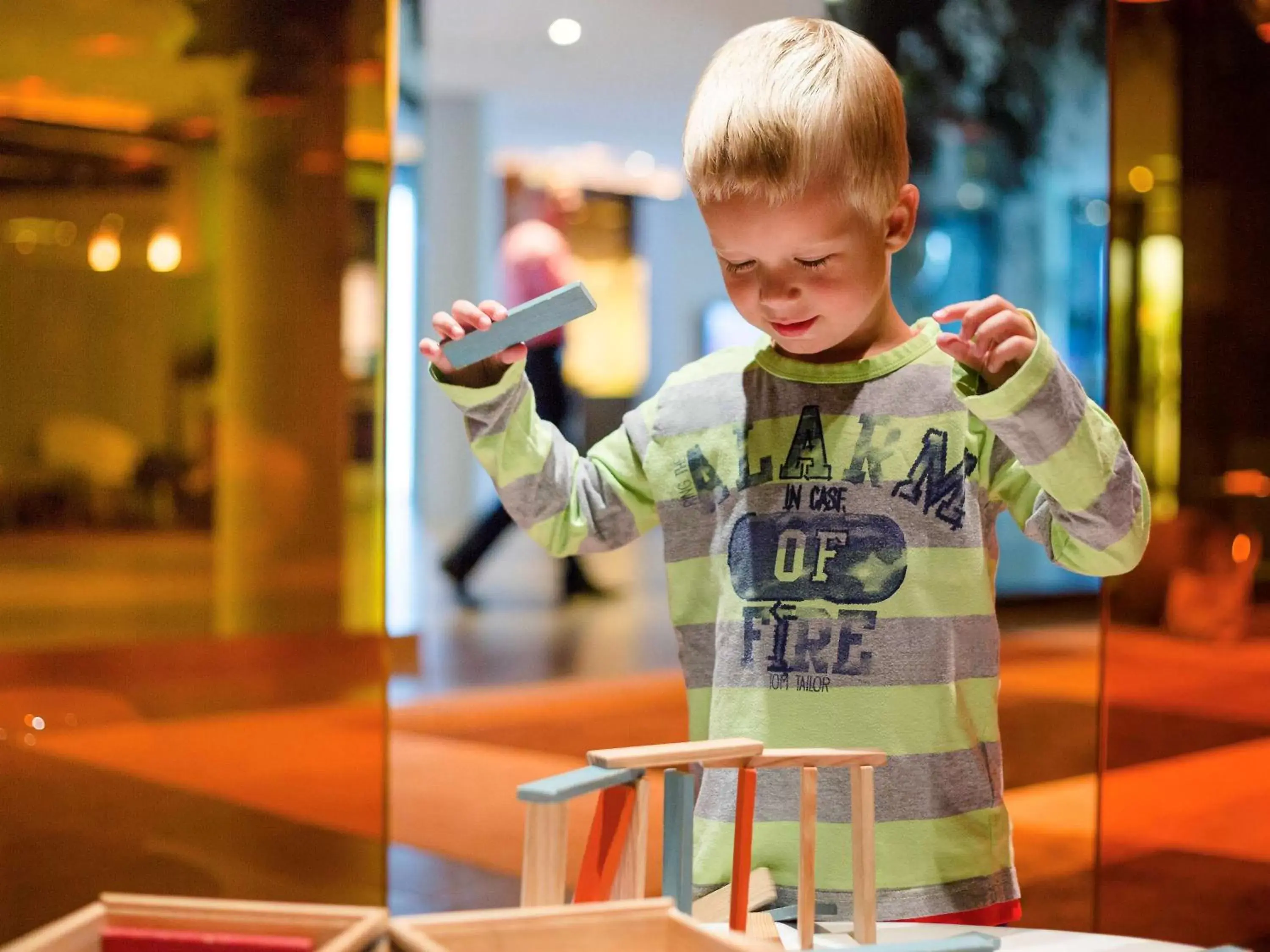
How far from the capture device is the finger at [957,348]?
0.82 m

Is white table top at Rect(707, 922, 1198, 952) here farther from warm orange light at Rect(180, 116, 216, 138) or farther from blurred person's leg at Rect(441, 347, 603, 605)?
blurred person's leg at Rect(441, 347, 603, 605)

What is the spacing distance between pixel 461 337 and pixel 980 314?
357 mm

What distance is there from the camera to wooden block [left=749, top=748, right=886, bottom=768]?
0.80m

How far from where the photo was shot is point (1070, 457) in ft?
2.73

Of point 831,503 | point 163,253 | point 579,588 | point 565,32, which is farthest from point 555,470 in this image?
point 565,32

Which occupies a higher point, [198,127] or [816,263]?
[198,127]

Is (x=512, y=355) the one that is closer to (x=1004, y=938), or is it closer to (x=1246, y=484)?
(x=1004, y=938)

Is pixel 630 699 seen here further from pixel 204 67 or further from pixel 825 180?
pixel 825 180

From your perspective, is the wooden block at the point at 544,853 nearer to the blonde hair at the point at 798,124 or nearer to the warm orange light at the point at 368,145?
the blonde hair at the point at 798,124

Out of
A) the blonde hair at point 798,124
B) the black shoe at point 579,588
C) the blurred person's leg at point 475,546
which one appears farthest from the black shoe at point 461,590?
the blonde hair at point 798,124

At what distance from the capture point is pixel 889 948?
0.64 meters

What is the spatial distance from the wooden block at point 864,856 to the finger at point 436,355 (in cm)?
40

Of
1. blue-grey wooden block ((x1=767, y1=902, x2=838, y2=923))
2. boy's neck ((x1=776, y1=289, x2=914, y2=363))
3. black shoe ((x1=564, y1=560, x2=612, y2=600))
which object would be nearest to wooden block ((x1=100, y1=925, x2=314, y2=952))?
blue-grey wooden block ((x1=767, y1=902, x2=838, y2=923))

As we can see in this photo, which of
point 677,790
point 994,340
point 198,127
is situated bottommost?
point 677,790
